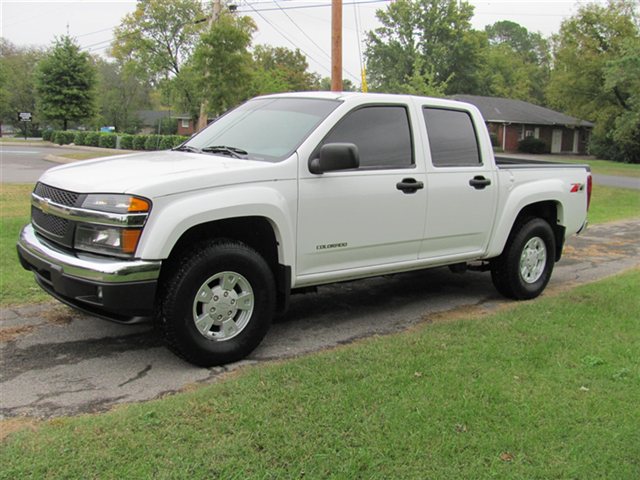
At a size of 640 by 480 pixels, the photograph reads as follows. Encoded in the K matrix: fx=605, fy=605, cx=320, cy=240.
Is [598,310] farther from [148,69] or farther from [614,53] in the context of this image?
[148,69]

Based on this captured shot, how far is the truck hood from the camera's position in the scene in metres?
3.89

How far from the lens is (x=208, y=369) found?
13.8 feet

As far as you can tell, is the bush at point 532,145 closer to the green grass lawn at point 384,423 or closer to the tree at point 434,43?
the tree at point 434,43

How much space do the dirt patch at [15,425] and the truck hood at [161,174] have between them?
4.70 ft

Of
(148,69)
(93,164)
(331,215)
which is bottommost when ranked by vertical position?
(331,215)

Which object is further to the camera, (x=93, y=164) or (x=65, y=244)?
(x=93, y=164)

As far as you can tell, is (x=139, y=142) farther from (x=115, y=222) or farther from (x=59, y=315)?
(x=115, y=222)

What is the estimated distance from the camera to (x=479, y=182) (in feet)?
18.7

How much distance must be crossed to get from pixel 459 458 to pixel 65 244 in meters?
2.82

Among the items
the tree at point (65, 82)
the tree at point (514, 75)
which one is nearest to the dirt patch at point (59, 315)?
the tree at point (65, 82)

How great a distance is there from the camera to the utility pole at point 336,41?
13539mm

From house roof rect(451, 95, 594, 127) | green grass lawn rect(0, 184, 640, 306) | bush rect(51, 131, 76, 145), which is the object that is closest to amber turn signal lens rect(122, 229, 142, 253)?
green grass lawn rect(0, 184, 640, 306)

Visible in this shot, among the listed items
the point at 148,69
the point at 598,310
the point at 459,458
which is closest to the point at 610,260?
the point at 598,310

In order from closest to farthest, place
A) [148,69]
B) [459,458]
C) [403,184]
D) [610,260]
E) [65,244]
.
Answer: [459,458]
[65,244]
[403,184]
[610,260]
[148,69]
